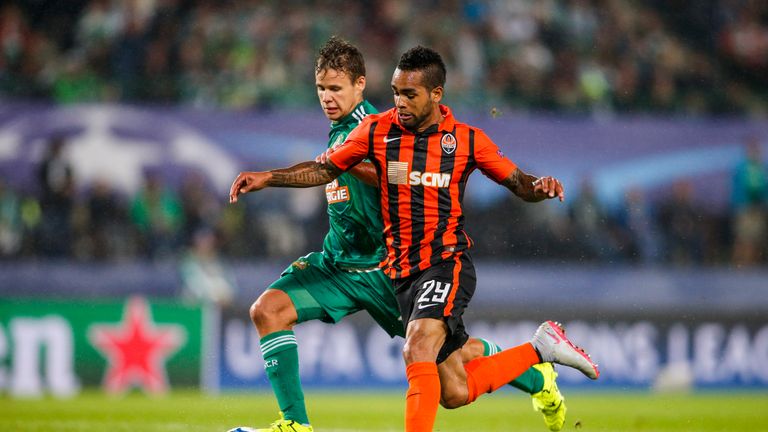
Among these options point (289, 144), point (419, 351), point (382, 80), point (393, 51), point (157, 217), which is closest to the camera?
point (419, 351)

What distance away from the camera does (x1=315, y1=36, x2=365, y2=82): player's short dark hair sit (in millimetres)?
6016

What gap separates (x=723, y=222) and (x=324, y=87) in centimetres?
888

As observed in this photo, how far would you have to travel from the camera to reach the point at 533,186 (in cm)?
557

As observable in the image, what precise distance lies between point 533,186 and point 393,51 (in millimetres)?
9298

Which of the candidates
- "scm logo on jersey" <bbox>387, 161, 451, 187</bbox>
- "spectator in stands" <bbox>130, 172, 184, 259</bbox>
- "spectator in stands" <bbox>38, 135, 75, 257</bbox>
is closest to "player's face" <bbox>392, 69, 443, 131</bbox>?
"scm logo on jersey" <bbox>387, 161, 451, 187</bbox>

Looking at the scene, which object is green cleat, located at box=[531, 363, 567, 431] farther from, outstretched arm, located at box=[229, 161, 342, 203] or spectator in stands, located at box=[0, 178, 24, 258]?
spectator in stands, located at box=[0, 178, 24, 258]

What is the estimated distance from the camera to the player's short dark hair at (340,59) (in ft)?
19.7

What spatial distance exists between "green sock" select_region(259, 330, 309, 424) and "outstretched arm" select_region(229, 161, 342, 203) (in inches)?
34.7

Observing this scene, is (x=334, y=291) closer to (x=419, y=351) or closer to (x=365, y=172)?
(x=365, y=172)

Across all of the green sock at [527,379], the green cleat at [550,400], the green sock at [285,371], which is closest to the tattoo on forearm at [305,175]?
the green sock at [285,371]

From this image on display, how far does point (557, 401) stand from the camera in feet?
21.1

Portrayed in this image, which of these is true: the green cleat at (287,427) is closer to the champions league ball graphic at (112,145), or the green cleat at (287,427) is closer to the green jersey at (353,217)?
the green jersey at (353,217)

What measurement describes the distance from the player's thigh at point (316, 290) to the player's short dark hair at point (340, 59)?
108 cm

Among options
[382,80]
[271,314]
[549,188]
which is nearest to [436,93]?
[549,188]
